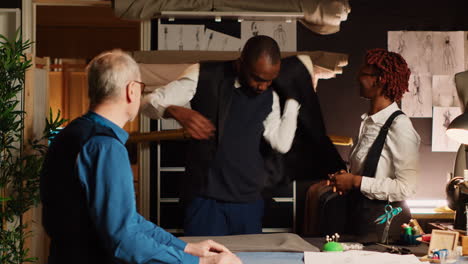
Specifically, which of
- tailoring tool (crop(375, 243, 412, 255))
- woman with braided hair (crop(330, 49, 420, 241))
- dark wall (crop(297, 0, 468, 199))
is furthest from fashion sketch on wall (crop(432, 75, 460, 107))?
tailoring tool (crop(375, 243, 412, 255))

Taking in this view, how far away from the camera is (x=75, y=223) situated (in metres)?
1.97

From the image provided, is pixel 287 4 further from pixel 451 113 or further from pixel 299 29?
pixel 451 113

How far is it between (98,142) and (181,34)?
13.5 feet

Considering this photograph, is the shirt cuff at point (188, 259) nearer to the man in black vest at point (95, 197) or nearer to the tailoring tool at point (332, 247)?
the man in black vest at point (95, 197)

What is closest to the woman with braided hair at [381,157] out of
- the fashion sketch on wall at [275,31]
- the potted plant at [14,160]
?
the fashion sketch on wall at [275,31]

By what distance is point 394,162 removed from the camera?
3301mm

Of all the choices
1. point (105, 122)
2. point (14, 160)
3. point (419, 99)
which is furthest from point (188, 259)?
point (419, 99)

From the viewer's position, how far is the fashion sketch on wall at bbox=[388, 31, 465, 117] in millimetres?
6133

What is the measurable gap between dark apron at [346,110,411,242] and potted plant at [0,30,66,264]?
2.70m

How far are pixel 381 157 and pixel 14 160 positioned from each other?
3129mm

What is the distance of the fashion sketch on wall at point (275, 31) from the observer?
601 centimetres

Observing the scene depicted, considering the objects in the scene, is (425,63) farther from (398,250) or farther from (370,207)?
(398,250)

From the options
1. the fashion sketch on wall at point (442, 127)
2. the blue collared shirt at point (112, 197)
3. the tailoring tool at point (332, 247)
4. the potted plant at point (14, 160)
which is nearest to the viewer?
the blue collared shirt at point (112, 197)

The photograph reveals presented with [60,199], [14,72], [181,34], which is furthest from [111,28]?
[60,199]
